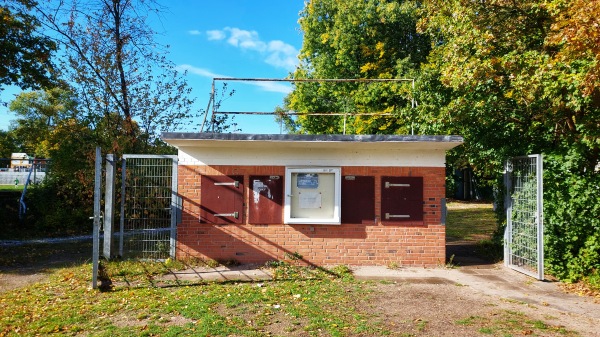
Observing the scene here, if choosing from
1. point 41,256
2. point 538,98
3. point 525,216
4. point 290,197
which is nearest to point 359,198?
point 290,197

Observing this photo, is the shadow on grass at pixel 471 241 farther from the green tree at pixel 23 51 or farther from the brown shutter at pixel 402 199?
the green tree at pixel 23 51

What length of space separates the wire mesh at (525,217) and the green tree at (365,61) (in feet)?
38.4

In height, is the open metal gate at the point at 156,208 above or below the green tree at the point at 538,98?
below

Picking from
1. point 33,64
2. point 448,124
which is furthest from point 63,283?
point 33,64

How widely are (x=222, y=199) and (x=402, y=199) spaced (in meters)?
3.76

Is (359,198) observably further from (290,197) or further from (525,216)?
(525,216)

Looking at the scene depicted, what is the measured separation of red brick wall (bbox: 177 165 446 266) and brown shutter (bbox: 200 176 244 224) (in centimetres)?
11

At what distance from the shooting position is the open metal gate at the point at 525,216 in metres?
7.08

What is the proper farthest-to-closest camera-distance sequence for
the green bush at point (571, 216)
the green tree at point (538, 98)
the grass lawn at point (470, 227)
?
the grass lawn at point (470, 227) < the green bush at point (571, 216) < the green tree at point (538, 98)

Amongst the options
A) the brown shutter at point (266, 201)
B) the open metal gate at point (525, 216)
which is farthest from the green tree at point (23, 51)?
the open metal gate at point (525, 216)

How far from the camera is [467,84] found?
8234mm

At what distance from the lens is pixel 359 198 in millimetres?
8203

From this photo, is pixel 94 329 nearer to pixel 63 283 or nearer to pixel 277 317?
pixel 277 317

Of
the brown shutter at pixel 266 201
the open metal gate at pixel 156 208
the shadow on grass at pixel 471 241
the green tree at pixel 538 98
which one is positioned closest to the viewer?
the green tree at pixel 538 98
